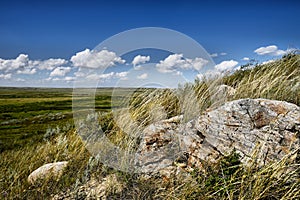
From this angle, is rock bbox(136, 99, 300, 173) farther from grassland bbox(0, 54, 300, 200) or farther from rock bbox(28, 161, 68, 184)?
rock bbox(28, 161, 68, 184)

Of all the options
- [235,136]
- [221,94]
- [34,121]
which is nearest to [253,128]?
[235,136]

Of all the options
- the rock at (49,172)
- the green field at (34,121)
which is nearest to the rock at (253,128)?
the green field at (34,121)

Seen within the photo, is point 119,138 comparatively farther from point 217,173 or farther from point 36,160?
point 217,173

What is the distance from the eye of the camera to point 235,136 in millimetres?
3652

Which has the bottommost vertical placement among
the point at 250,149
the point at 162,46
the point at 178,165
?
the point at 178,165

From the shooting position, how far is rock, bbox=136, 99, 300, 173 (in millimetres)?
3418

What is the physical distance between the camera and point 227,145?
11.9ft

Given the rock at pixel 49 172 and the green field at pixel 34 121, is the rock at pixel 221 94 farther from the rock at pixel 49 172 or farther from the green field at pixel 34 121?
the rock at pixel 49 172

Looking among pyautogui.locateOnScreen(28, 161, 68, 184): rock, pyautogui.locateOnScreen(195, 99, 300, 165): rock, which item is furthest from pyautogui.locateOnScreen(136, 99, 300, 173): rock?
pyautogui.locateOnScreen(28, 161, 68, 184): rock

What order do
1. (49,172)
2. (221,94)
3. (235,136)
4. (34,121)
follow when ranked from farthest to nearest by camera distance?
(34,121)
(221,94)
(49,172)
(235,136)

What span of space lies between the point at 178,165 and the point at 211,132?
636mm

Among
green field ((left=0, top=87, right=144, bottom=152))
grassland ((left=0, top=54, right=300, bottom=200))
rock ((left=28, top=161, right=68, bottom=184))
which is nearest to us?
grassland ((left=0, top=54, right=300, bottom=200))

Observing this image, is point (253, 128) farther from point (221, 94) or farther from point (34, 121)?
point (34, 121)

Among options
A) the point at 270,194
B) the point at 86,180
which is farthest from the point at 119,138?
the point at 270,194
